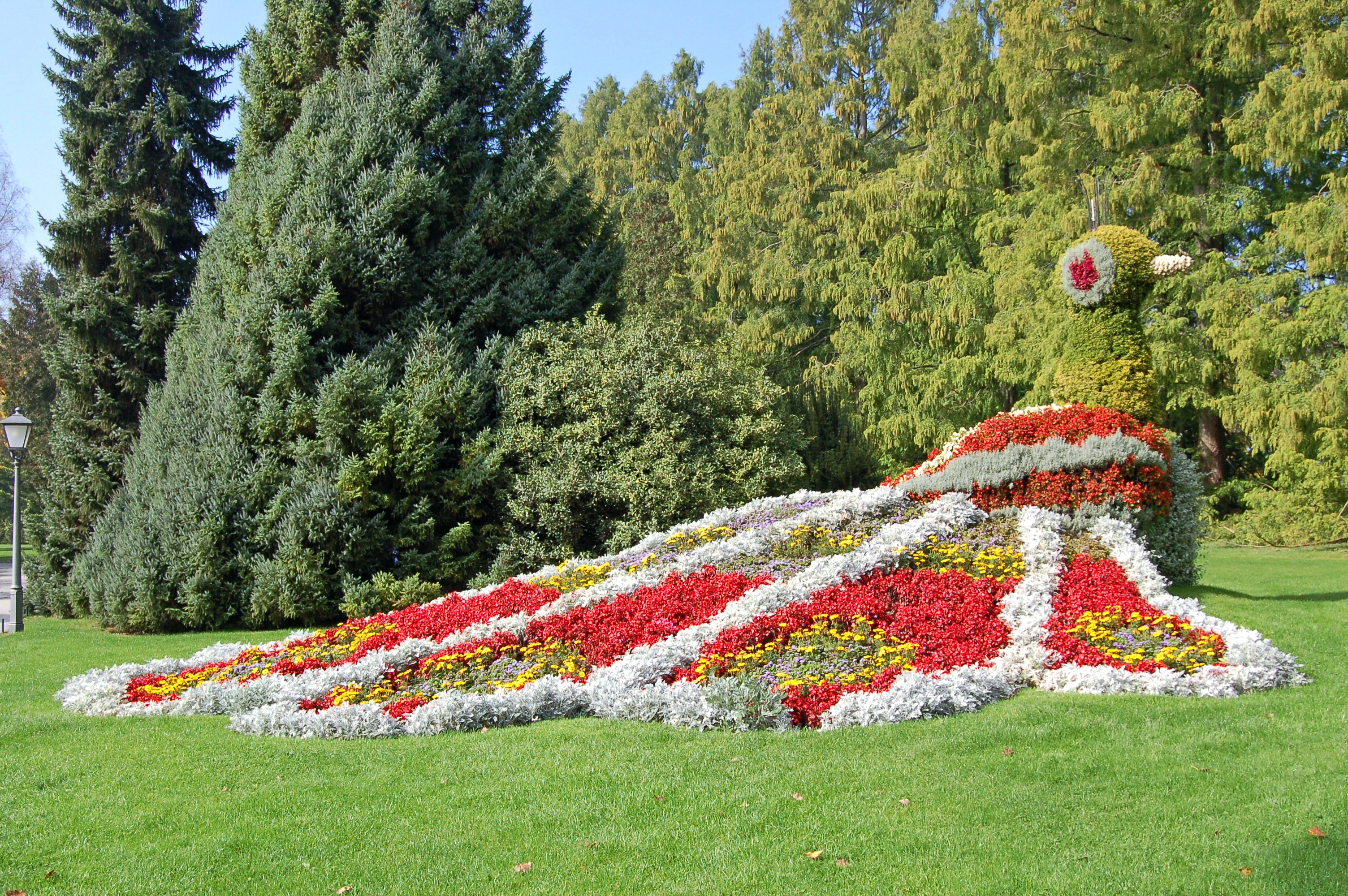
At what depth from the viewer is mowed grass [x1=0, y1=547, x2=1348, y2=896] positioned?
4.01 m

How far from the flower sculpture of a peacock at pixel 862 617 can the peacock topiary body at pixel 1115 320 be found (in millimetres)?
24

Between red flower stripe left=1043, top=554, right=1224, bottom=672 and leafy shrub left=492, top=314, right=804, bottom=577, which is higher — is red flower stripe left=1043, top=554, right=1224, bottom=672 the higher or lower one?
the lower one

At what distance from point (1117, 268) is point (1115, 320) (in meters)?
0.55

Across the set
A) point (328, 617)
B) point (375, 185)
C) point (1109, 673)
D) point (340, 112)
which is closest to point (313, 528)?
point (328, 617)

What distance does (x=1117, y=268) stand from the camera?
10.2 metres

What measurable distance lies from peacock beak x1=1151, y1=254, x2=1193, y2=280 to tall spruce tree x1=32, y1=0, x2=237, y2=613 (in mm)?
15217

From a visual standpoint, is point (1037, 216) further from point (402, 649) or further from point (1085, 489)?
point (402, 649)

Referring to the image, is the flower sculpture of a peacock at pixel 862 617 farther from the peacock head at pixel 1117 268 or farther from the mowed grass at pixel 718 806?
the mowed grass at pixel 718 806

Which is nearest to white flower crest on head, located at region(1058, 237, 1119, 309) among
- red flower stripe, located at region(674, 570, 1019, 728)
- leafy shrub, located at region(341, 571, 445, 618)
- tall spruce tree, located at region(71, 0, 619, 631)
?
red flower stripe, located at region(674, 570, 1019, 728)

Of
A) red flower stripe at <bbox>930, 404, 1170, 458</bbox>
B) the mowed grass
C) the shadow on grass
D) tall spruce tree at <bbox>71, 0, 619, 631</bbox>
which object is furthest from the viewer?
tall spruce tree at <bbox>71, 0, 619, 631</bbox>

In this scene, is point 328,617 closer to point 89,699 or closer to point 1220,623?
point 89,699

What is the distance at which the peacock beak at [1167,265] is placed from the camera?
403 inches

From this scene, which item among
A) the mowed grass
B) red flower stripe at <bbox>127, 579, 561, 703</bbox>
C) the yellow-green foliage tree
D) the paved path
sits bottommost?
the paved path

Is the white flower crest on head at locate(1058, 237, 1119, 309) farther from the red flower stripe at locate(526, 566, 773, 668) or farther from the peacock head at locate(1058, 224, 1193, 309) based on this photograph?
the red flower stripe at locate(526, 566, 773, 668)
